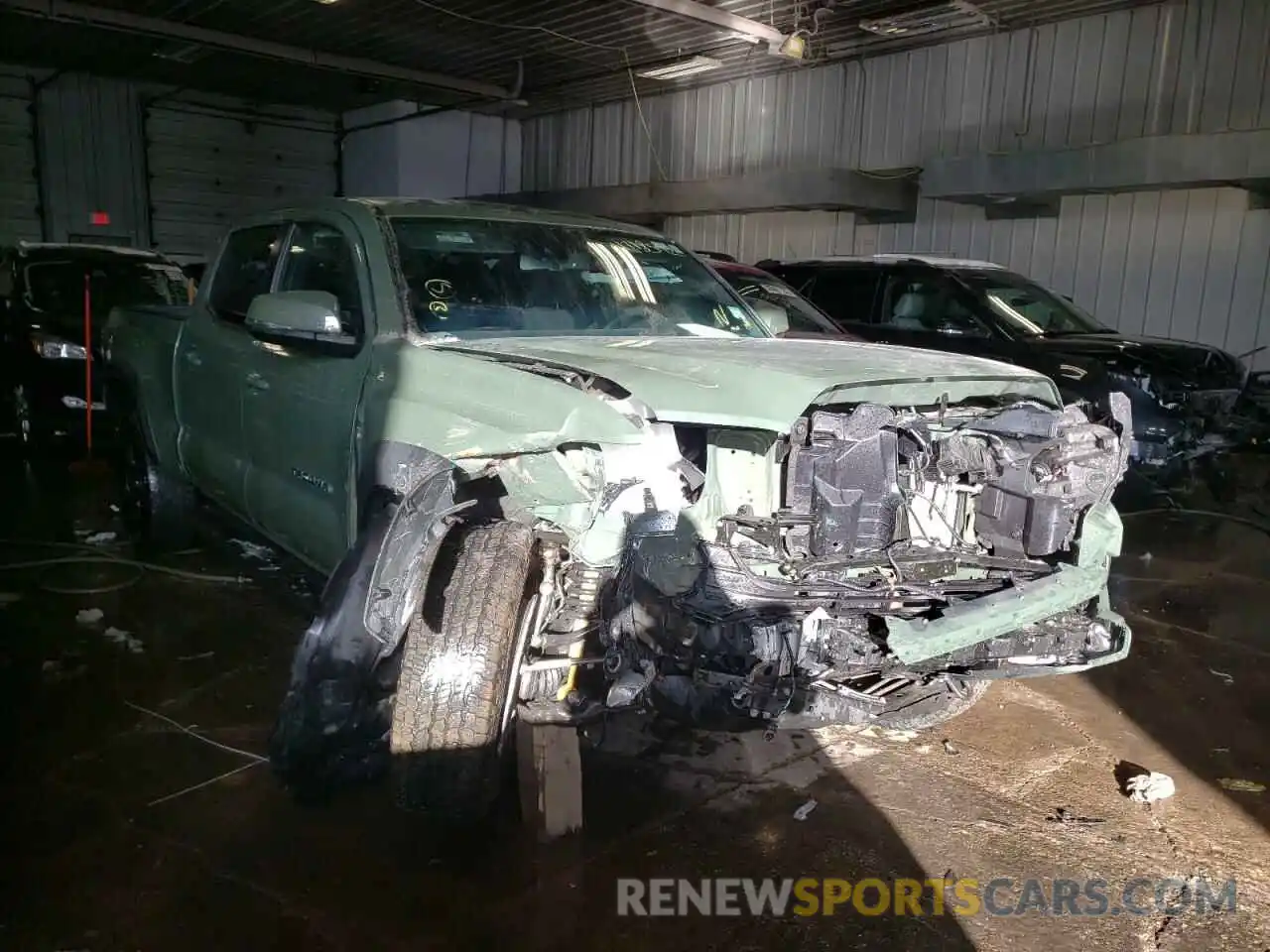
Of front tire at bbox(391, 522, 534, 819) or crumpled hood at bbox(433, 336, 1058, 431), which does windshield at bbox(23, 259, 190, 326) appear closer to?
Answer: crumpled hood at bbox(433, 336, 1058, 431)

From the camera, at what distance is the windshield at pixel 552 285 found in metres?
3.34

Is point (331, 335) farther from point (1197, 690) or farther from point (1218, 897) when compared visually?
point (1197, 690)

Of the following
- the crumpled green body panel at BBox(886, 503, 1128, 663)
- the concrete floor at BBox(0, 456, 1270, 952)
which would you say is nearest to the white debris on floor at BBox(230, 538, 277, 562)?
the concrete floor at BBox(0, 456, 1270, 952)

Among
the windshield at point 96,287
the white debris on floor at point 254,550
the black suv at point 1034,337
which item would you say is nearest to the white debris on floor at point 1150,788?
the black suv at point 1034,337

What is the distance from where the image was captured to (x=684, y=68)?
12617mm

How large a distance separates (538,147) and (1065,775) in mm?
15639

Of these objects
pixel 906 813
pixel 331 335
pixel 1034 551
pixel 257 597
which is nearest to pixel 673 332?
pixel 331 335

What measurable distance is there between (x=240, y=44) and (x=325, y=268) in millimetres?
10470

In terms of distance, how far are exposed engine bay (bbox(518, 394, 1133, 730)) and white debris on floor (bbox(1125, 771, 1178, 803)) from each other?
1.82 ft

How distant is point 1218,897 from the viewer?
275 centimetres

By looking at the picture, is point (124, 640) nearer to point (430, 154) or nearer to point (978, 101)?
point (978, 101)

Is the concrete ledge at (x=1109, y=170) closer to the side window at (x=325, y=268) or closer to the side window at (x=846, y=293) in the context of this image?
the side window at (x=846, y=293)

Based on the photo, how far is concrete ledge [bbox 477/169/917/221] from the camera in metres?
10.7

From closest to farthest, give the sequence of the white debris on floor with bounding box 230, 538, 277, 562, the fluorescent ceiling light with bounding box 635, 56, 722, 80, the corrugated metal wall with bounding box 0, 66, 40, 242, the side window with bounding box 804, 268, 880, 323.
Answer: the white debris on floor with bounding box 230, 538, 277, 562 → the side window with bounding box 804, 268, 880, 323 → the fluorescent ceiling light with bounding box 635, 56, 722, 80 → the corrugated metal wall with bounding box 0, 66, 40, 242
